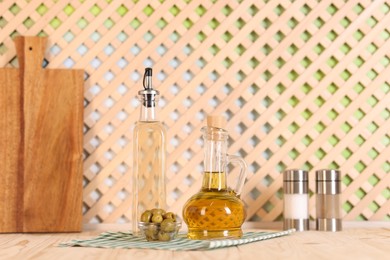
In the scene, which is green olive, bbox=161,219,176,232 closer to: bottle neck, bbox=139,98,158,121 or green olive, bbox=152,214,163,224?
green olive, bbox=152,214,163,224

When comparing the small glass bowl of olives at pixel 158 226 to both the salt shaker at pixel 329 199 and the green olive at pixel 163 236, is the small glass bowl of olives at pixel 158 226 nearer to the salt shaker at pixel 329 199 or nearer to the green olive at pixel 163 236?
the green olive at pixel 163 236

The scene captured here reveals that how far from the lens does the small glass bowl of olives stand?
123 cm

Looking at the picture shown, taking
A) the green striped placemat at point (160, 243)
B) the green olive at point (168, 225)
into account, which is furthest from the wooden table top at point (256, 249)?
the green olive at point (168, 225)

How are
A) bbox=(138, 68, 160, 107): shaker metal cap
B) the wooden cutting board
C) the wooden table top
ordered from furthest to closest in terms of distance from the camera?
the wooden cutting board < bbox=(138, 68, 160, 107): shaker metal cap < the wooden table top

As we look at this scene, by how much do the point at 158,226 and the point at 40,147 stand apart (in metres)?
0.48

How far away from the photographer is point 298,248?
118 centimetres

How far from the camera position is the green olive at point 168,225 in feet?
4.01

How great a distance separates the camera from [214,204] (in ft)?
4.09

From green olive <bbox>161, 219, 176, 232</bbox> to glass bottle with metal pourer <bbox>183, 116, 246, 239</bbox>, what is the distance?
0.13ft

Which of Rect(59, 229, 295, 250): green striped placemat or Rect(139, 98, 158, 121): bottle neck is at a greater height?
Rect(139, 98, 158, 121): bottle neck

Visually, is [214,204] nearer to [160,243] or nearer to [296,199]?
[160,243]

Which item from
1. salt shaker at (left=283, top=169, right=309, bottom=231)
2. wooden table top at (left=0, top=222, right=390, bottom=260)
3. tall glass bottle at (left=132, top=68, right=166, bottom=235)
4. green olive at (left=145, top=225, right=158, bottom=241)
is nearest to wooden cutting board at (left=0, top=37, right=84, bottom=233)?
wooden table top at (left=0, top=222, right=390, bottom=260)

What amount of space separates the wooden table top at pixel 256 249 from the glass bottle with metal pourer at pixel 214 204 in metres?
0.07

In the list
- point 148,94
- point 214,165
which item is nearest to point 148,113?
point 148,94
